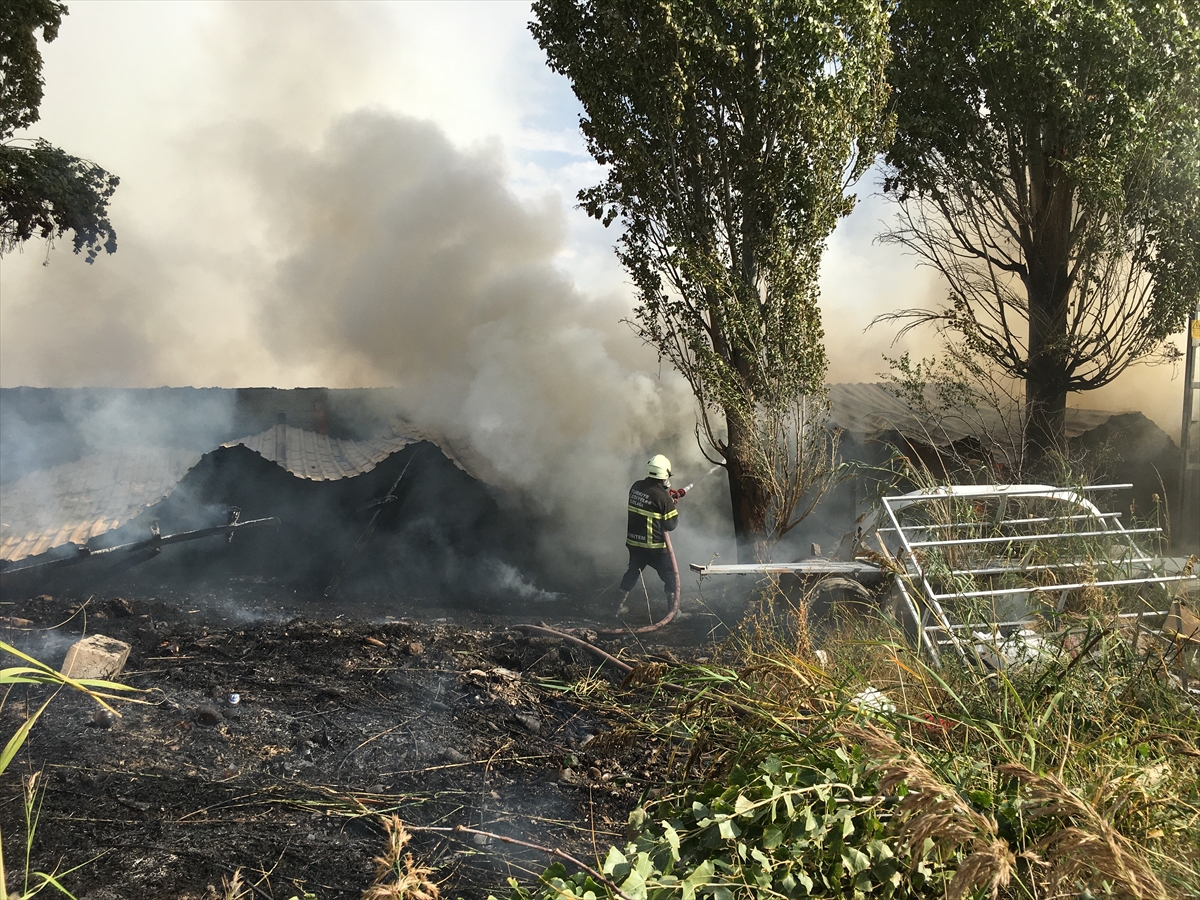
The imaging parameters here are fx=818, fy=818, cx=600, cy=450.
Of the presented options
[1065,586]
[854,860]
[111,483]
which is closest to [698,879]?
[854,860]

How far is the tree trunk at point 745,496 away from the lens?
8.92 metres

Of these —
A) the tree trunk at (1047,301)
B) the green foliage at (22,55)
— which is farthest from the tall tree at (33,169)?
the tree trunk at (1047,301)

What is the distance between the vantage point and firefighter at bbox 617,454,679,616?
8.50 metres

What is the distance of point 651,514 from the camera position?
849 centimetres

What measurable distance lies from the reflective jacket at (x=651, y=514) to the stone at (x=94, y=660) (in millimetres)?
4749

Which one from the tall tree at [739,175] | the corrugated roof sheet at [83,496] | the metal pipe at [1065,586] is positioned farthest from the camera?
the corrugated roof sheet at [83,496]

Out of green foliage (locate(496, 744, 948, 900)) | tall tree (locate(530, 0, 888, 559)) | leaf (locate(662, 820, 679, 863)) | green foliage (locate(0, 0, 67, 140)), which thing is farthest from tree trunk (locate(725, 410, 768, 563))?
green foliage (locate(0, 0, 67, 140))

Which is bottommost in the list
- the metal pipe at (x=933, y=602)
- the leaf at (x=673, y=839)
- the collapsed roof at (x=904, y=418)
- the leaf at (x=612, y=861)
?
the leaf at (x=612, y=861)

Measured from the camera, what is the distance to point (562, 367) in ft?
42.6

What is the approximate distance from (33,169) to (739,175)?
299 inches

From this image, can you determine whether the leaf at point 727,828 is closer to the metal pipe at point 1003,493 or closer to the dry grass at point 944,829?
the dry grass at point 944,829

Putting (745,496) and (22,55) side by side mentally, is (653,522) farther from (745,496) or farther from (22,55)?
(22,55)

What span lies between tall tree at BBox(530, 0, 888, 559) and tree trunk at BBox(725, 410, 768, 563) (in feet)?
0.06

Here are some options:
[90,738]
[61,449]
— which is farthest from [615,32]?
[61,449]
